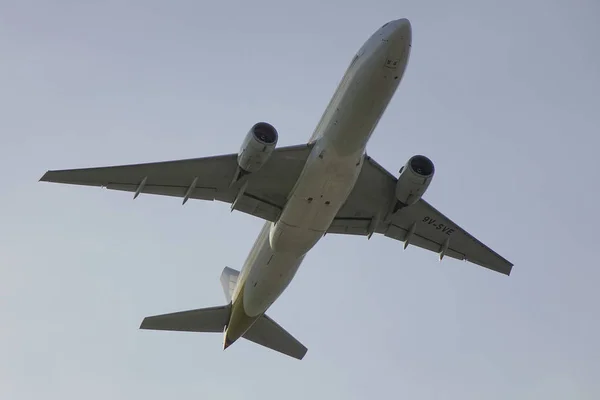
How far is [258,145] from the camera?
2398 cm

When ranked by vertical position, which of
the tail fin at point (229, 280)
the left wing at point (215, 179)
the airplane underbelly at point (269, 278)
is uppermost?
the left wing at point (215, 179)

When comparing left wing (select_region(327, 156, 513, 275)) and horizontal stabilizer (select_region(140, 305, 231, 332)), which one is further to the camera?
horizontal stabilizer (select_region(140, 305, 231, 332))

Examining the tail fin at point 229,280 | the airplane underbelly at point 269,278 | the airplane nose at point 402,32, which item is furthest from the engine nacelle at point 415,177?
the tail fin at point 229,280

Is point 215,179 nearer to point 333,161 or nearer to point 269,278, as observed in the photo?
point 269,278

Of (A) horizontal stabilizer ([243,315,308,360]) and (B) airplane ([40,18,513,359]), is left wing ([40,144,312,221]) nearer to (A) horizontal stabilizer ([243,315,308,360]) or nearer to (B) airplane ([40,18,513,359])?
(B) airplane ([40,18,513,359])

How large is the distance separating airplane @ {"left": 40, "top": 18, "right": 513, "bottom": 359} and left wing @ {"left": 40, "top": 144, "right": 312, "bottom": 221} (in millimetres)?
34

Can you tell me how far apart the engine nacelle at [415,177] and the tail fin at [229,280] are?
27.7 feet

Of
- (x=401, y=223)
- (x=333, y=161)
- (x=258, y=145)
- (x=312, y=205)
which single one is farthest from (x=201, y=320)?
(x=333, y=161)

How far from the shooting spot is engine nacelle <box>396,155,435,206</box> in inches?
1016

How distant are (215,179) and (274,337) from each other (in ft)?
28.1

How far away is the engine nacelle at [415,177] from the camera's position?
84.7ft

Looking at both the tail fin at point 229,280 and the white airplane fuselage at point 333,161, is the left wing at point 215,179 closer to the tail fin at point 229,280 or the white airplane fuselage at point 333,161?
the white airplane fuselage at point 333,161

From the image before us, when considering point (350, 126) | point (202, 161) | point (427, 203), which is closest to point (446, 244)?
point (427, 203)

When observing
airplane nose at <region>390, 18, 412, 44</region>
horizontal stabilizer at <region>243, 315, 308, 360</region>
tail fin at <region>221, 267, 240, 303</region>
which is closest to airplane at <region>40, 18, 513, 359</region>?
airplane nose at <region>390, 18, 412, 44</region>
